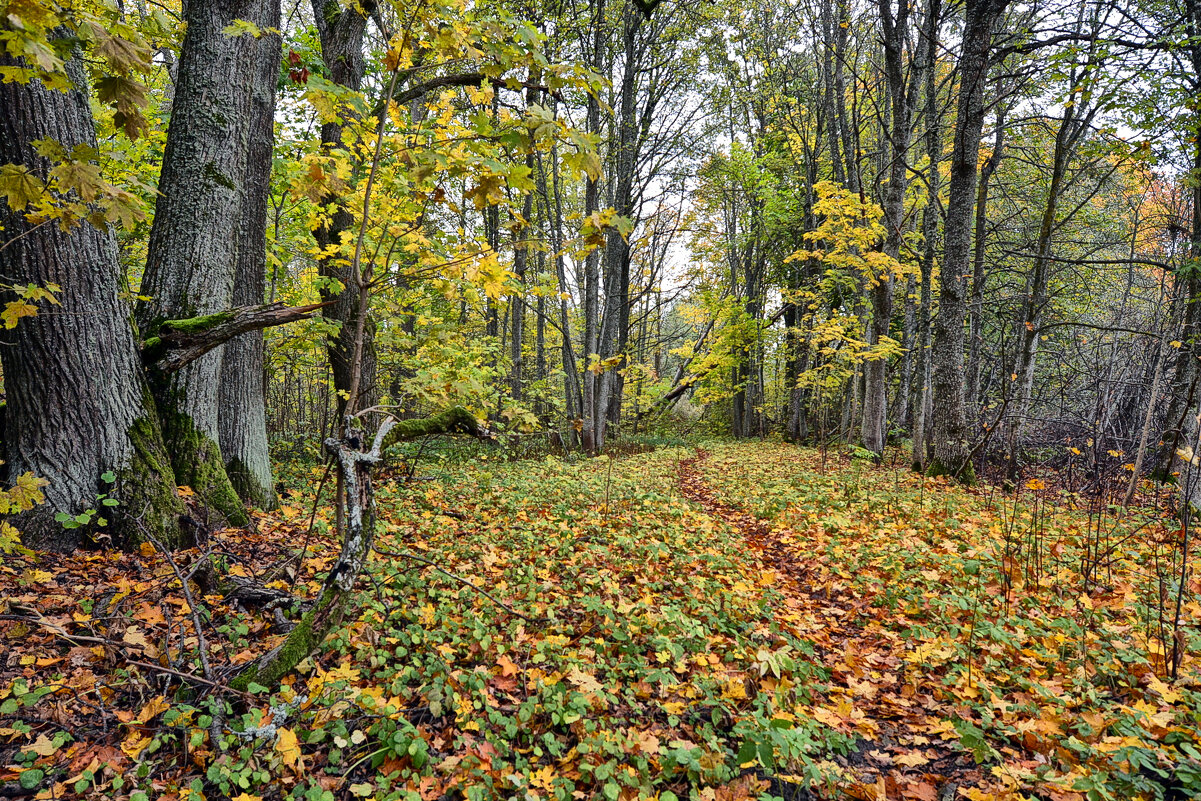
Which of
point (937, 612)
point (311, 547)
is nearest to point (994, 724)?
point (937, 612)

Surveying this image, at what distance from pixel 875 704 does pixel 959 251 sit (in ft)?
25.1

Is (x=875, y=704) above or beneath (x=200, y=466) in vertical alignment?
beneath

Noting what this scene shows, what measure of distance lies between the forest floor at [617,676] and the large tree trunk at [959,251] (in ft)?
11.1

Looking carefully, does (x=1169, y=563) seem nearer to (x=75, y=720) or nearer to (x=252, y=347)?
(x=75, y=720)

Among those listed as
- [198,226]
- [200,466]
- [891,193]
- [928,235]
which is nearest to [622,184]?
[891,193]

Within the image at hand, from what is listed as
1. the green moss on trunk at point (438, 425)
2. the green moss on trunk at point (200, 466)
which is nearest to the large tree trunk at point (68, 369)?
the green moss on trunk at point (200, 466)

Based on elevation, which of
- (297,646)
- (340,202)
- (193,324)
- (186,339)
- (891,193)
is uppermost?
(891,193)

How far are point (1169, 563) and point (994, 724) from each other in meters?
3.24

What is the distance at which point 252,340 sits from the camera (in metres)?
5.24

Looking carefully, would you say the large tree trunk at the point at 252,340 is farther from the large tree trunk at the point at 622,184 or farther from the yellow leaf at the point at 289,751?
the large tree trunk at the point at 622,184

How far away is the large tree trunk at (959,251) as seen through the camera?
754 centimetres

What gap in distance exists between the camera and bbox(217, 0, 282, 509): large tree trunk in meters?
4.79

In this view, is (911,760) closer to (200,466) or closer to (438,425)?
(438,425)

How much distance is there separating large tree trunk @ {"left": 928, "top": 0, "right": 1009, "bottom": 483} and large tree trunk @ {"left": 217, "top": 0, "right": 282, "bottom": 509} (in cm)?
905
